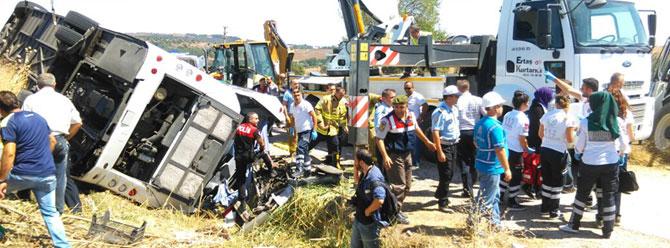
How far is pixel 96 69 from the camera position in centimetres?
600

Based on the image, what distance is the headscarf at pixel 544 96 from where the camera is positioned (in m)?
6.46

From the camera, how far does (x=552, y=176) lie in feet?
19.8

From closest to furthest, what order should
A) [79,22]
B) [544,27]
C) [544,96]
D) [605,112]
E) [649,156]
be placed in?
[605,112]
[79,22]
[544,96]
[544,27]
[649,156]

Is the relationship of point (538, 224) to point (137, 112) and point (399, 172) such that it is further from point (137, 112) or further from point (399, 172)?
point (137, 112)

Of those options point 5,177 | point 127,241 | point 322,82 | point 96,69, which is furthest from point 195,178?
point 322,82

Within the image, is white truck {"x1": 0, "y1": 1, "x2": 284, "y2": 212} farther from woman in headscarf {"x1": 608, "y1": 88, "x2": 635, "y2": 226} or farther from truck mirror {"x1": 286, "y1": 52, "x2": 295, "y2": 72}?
truck mirror {"x1": 286, "y1": 52, "x2": 295, "y2": 72}

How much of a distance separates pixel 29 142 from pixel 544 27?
21.2ft

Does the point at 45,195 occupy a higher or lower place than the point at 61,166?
lower

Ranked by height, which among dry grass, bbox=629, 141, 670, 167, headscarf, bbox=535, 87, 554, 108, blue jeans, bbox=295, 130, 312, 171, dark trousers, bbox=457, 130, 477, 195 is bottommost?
blue jeans, bbox=295, 130, 312, 171

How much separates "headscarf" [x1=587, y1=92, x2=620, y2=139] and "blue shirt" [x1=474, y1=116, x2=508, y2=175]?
962 millimetres

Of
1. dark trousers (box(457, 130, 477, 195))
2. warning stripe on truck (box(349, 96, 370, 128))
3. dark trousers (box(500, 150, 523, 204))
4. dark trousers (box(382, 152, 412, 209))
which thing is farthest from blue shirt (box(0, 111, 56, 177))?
dark trousers (box(500, 150, 523, 204))

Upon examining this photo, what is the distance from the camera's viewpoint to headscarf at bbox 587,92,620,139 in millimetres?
5184

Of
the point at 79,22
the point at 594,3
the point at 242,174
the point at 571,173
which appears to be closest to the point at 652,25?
the point at 594,3

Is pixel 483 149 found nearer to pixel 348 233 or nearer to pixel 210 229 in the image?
pixel 348 233
